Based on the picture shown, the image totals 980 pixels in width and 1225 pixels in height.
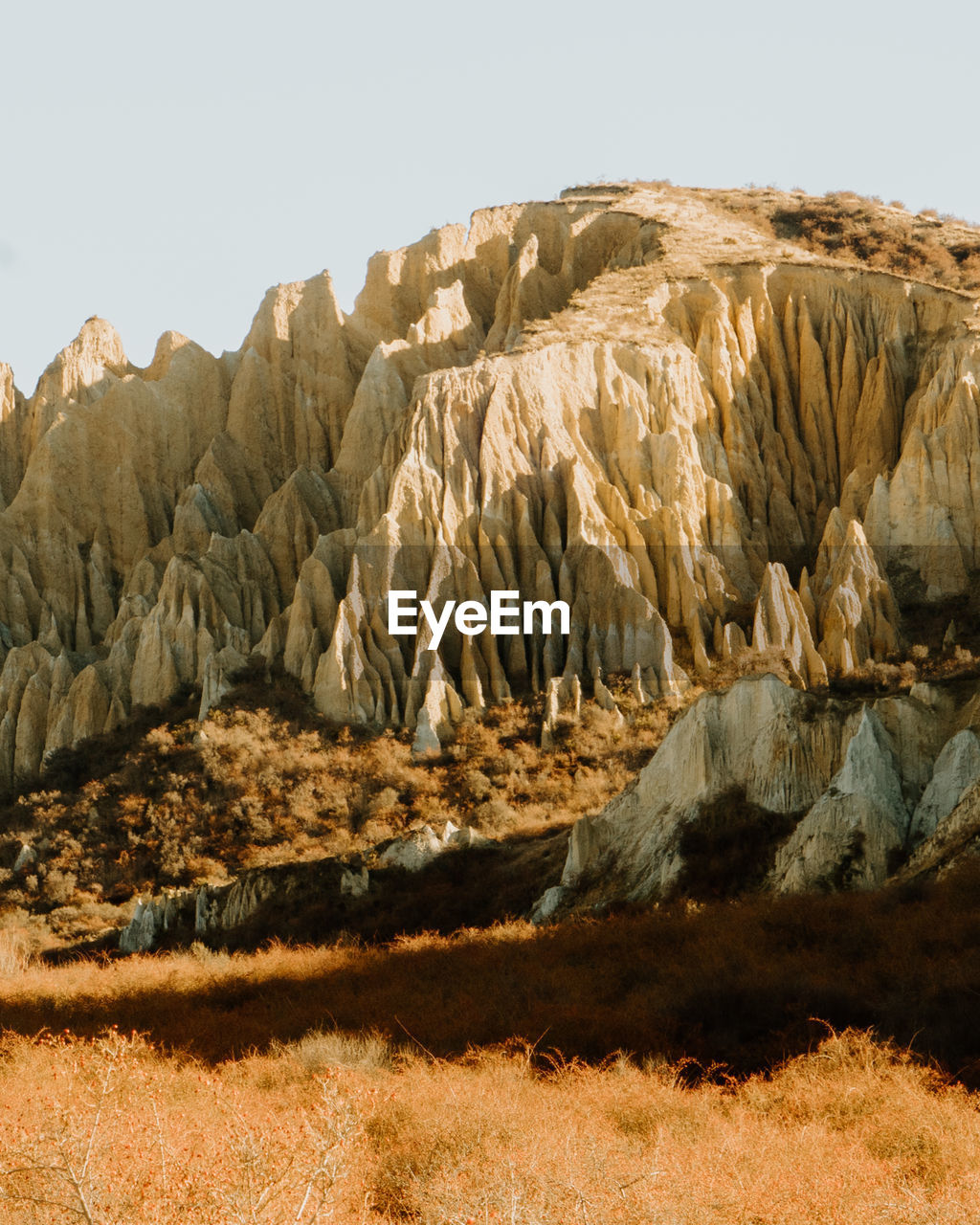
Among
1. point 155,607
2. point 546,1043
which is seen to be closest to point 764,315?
point 155,607

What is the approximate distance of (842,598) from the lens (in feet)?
117

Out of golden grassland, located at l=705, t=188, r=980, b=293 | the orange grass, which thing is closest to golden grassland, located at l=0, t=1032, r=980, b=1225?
the orange grass

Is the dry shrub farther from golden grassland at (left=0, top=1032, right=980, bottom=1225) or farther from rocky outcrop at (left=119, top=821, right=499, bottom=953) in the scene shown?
golden grassland at (left=0, top=1032, right=980, bottom=1225)

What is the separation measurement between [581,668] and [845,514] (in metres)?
12.1

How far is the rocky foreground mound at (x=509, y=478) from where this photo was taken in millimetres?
36875

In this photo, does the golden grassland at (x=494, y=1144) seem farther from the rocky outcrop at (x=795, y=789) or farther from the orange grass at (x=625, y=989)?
the rocky outcrop at (x=795, y=789)

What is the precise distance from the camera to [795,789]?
19531 mm

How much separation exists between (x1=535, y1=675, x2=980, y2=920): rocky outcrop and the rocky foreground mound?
13005mm

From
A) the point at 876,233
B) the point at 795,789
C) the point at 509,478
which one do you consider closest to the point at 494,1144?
the point at 795,789

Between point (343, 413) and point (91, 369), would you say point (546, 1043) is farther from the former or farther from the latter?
point (91, 369)

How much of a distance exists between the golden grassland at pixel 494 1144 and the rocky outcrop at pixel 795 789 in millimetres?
6989

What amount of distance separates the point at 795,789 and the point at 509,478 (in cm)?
2184

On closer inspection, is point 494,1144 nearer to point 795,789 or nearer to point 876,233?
point 795,789

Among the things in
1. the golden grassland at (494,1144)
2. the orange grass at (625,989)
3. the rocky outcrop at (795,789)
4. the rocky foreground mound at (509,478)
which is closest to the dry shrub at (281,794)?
the rocky foreground mound at (509,478)
